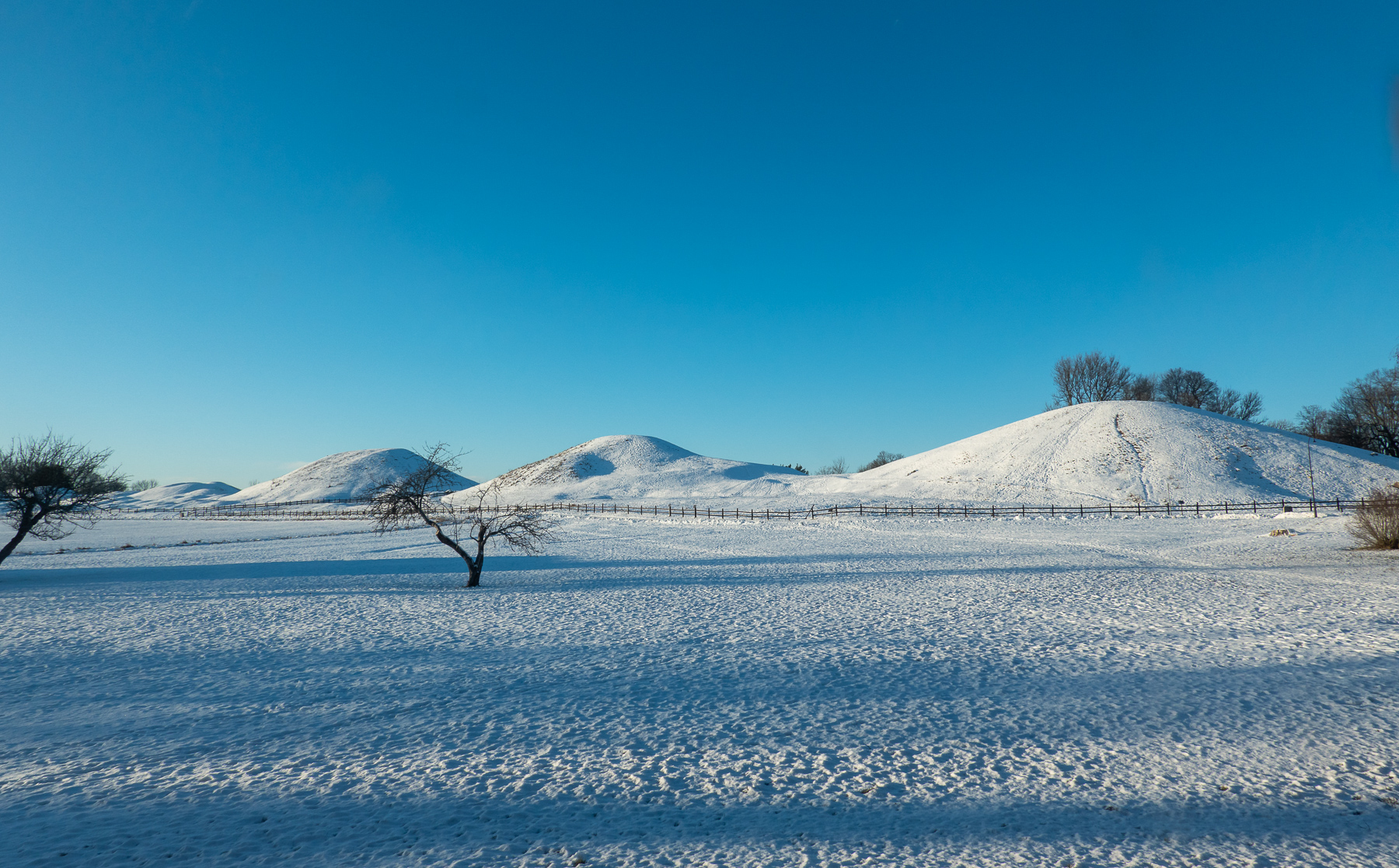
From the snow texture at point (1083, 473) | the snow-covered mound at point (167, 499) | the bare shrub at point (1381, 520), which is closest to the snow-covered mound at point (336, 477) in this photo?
the snow-covered mound at point (167, 499)

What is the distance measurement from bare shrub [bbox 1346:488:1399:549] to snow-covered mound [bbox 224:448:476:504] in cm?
14741

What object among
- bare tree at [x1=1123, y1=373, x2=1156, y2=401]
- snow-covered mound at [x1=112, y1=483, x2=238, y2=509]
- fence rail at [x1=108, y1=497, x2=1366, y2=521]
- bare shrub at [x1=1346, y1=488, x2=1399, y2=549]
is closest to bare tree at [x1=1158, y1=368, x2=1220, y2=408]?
bare tree at [x1=1123, y1=373, x2=1156, y2=401]

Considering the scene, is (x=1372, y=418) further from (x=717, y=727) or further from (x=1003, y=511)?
(x=717, y=727)

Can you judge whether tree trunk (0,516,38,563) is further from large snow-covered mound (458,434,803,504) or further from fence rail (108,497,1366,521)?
large snow-covered mound (458,434,803,504)

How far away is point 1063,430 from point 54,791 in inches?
3874

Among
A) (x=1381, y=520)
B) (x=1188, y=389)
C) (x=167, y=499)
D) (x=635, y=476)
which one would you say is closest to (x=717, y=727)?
(x=1381, y=520)

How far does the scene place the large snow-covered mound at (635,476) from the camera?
313ft

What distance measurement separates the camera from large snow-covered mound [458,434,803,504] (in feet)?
313

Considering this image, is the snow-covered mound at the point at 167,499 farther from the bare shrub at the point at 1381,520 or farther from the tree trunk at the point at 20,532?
the bare shrub at the point at 1381,520

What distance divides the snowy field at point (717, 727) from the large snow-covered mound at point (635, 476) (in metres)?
70.2

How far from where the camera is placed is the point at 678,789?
6.48 m

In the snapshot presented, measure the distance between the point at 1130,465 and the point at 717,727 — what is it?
8172 centimetres

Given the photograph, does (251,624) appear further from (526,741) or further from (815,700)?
(815,700)

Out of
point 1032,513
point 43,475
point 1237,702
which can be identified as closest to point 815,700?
point 1237,702
